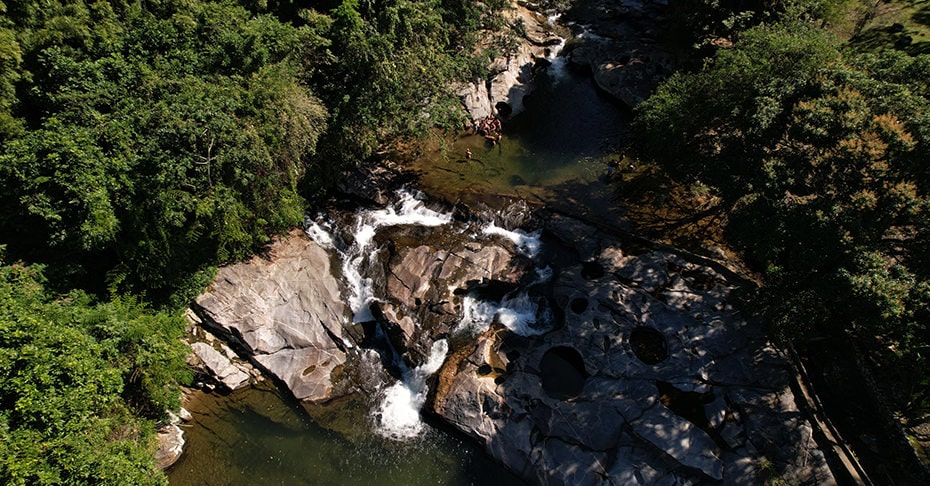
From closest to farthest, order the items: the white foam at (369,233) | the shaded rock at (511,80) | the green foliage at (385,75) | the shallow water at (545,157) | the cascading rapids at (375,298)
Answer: the cascading rapids at (375,298), the white foam at (369,233), the green foliage at (385,75), the shallow water at (545,157), the shaded rock at (511,80)

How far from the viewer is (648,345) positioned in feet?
61.7

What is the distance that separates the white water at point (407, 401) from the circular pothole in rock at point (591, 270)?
7.07 meters

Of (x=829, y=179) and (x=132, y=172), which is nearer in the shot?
(x=829, y=179)

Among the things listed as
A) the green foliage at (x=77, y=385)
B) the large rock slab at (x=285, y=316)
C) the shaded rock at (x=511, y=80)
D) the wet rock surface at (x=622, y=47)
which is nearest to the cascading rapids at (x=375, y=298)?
the large rock slab at (x=285, y=316)

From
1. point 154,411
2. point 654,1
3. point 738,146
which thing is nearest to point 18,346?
point 154,411

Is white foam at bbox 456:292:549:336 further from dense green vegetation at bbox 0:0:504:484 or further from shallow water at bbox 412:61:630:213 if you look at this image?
dense green vegetation at bbox 0:0:504:484

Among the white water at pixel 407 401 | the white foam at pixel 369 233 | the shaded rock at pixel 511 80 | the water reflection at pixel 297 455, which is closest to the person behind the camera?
the water reflection at pixel 297 455

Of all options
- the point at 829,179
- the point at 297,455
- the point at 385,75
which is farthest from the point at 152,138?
the point at 829,179

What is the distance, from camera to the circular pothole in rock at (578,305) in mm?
19984

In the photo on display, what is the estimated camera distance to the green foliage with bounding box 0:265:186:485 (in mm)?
12445

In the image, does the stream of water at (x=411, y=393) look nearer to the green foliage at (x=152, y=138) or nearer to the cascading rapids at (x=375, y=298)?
the cascading rapids at (x=375, y=298)

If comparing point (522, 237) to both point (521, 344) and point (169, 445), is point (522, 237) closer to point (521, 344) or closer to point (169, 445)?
point (521, 344)

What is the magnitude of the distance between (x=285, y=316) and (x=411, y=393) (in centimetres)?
647

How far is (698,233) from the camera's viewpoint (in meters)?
22.4
